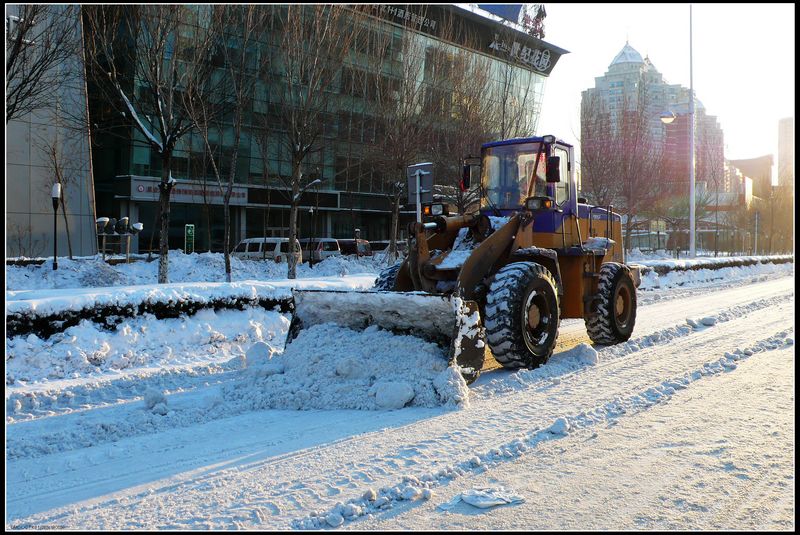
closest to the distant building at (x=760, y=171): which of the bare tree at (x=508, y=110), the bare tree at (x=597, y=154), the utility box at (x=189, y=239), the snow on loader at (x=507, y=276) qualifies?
the bare tree at (x=597, y=154)

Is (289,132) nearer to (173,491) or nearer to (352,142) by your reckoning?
(352,142)

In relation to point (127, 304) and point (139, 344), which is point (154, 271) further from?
point (139, 344)

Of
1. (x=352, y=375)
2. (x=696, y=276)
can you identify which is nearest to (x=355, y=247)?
(x=696, y=276)

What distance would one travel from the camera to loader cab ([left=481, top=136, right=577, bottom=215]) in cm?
902

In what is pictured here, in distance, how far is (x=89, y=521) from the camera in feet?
12.7

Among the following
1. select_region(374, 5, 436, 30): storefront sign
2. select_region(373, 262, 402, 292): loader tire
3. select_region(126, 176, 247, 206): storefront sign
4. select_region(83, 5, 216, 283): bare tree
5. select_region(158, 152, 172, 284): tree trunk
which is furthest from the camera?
select_region(126, 176, 247, 206): storefront sign

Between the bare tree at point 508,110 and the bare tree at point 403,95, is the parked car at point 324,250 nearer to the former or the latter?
the bare tree at point 403,95

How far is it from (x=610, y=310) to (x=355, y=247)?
24.9 metres

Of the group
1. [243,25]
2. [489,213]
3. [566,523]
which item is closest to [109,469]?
[566,523]

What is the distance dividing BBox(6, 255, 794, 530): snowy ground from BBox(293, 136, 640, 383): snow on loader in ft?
0.95

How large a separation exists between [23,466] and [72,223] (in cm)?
2961

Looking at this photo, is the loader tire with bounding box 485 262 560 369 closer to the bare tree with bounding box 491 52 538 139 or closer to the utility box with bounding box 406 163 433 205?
the utility box with bounding box 406 163 433 205

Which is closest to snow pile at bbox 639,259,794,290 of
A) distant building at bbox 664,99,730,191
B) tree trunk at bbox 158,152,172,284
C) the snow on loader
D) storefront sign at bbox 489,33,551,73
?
distant building at bbox 664,99,730,191

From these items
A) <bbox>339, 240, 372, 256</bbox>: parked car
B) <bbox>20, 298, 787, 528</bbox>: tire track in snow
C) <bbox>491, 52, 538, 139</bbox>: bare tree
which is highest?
<bbox>491, 52, 538, 139</bbox>: bare tree
